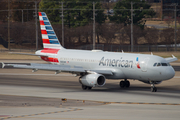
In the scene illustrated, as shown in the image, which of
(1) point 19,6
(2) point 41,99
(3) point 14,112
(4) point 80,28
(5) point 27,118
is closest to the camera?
(5) point 27,118

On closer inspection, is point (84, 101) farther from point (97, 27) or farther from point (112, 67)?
point (97, 27)

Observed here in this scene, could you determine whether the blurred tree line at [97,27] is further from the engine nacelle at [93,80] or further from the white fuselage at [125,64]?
the engine nacelle at [93,80]

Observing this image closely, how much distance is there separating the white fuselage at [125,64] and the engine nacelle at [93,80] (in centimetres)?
180

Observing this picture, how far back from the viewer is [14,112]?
25328 mm

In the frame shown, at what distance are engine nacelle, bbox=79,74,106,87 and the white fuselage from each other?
180cm

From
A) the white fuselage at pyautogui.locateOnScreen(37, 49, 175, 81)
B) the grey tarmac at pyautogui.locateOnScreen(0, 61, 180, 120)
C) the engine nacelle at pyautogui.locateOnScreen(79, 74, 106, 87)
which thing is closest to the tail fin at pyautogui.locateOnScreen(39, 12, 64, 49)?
the white fuselage at pyautogui.locateOnScreen(37, 49, 175, 81)

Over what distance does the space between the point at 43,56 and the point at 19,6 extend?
130910 mm

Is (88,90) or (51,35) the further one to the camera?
(51,35)

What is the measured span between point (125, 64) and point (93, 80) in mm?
4045

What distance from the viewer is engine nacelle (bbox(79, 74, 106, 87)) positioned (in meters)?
37.0

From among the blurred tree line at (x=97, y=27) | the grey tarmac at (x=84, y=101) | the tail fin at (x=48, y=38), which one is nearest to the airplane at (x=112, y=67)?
the grey tarmac at (x=84, y=101)

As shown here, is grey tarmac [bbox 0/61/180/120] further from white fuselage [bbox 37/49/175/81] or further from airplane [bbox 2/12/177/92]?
white fuselage [bbox 37/49/175/81]

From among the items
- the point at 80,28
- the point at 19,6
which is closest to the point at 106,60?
the point at 80,28

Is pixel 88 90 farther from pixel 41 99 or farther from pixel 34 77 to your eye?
pixel 34 77
